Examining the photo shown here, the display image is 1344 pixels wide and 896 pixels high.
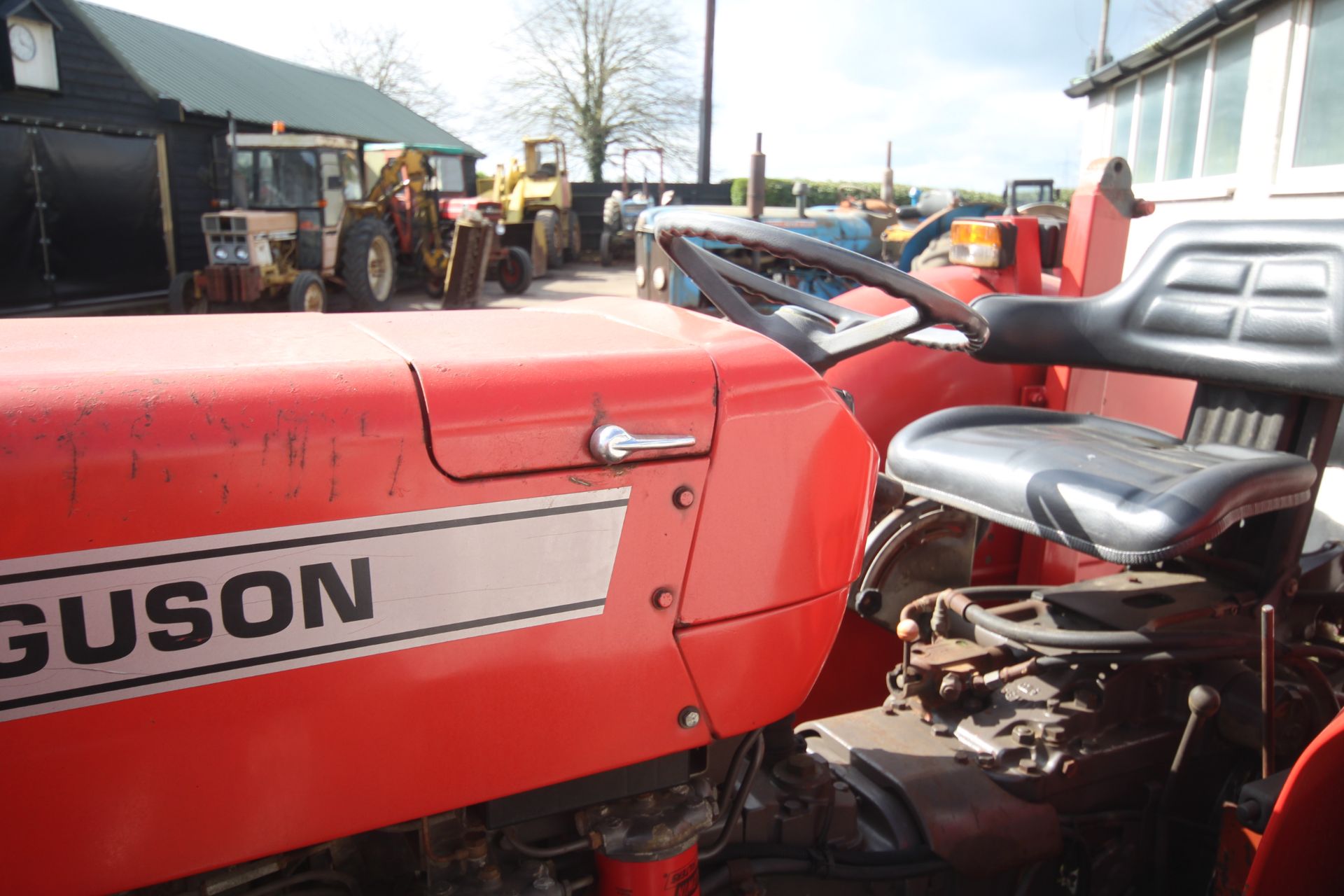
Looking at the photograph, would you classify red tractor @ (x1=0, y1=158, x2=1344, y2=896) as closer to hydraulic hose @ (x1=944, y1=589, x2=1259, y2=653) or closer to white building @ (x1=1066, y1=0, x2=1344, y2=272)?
hydraulic hose @ (x1=944, y1=589, x2=1259, y2=653)

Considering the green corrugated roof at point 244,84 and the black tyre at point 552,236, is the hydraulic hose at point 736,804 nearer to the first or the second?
the black tyre at point 552,236

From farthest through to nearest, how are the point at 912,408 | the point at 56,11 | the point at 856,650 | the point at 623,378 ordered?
the point at 56,11
the point at 912,408
the point at 856,650
the point at 623,378

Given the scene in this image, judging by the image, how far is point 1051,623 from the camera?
74.8 inches

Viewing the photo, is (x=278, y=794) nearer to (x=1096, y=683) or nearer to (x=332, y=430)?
(x=332, y=430)

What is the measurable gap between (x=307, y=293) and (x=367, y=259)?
1004 mm

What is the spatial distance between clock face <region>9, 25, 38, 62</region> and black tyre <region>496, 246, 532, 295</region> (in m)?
5.54

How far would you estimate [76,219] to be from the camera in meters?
11.2

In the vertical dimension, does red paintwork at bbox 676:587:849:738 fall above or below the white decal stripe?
below

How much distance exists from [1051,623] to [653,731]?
117 centimetres

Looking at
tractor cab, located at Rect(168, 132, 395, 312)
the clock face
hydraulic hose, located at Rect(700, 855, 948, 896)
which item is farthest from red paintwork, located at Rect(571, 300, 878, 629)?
the clock face

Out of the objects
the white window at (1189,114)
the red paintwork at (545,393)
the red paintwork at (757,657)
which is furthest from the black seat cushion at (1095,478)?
the white window at (1189,114)

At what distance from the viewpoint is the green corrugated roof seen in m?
13.3

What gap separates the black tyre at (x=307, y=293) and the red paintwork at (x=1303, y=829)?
9169 millimetres

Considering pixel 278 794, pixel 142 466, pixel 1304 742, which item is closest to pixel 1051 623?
pixel 1304 742
